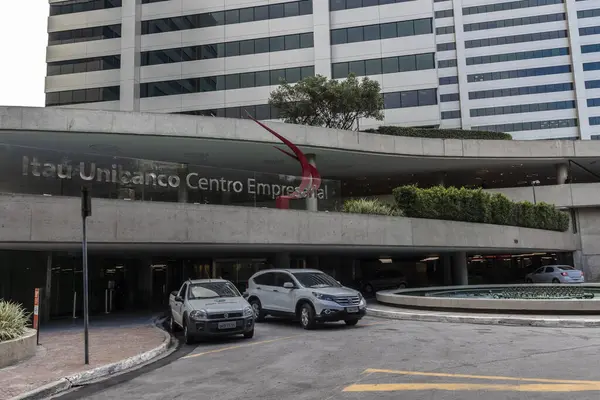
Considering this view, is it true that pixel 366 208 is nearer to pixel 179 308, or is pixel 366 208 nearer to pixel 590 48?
pixel 179 308

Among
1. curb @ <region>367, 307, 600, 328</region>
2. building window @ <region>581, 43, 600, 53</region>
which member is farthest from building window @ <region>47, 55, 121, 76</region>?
building window @ <region>581, 43, 600, 53</region>

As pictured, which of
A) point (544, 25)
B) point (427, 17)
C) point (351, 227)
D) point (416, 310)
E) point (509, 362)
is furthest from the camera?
point (544, 25)

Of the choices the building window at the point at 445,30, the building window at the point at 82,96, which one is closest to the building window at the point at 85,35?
the building window at the point at 82,96

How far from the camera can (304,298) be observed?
1443 cm

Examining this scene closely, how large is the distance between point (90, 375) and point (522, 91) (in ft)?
290

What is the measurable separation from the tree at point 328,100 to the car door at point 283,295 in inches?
847

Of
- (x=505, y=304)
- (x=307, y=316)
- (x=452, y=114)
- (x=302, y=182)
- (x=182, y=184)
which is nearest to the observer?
(x=307, y=316)

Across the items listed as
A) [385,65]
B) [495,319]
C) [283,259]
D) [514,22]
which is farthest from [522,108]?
[495,319]

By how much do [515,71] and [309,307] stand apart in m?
83.3

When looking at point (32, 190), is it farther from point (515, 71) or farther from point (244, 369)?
point (515, 71)

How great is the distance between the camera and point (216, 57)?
44.6 meters

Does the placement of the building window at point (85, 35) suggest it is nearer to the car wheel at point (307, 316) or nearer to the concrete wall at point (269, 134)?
the concrete wall at point (269, 134)

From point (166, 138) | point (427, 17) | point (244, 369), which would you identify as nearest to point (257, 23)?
point (427, 17)

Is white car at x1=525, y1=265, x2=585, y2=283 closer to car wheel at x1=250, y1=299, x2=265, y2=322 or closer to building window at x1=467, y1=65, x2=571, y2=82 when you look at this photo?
car wheel at x1=250, y1=299, x2=265, y2=322
